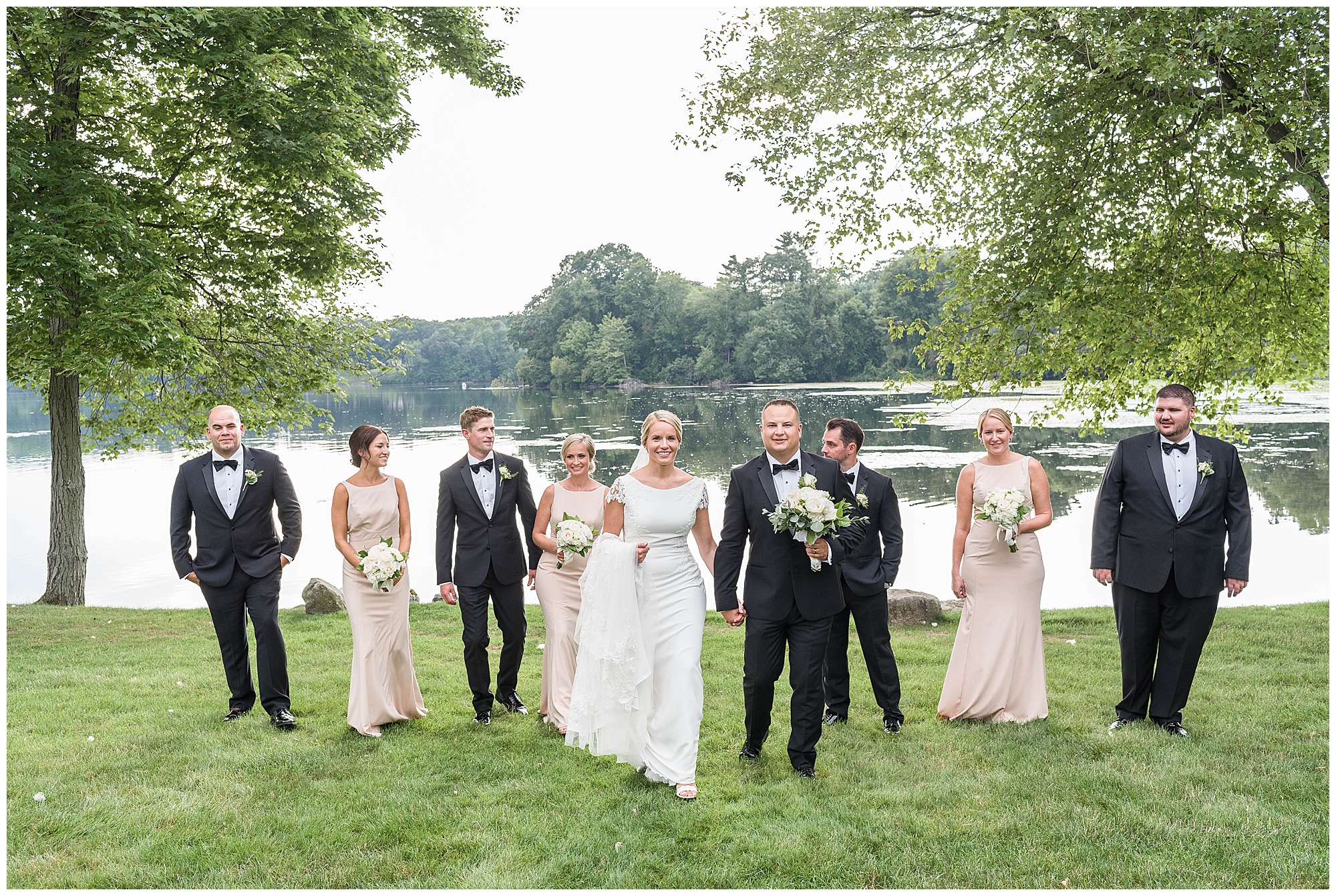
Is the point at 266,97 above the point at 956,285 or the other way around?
above

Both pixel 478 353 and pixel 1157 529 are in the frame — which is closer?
pixel 1157 529

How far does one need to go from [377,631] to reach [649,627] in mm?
2292

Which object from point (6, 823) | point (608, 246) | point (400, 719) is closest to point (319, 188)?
point (400, 719)

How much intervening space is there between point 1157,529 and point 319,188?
11405 mm

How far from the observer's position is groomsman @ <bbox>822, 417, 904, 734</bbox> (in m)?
6.48

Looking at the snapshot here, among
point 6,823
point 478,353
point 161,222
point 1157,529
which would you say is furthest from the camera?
point 478,353

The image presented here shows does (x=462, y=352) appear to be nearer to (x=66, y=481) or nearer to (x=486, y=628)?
(x=66, y=481)

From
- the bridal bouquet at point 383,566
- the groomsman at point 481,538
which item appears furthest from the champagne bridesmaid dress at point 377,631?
the groomsman at point 481,538

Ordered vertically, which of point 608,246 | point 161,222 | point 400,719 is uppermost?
point 608,246

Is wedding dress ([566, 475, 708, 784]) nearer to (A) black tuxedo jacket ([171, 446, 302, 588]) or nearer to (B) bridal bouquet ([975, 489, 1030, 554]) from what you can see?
(B) bridal bouquet ([975, 489, 1030, 554])

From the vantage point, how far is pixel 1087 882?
4176mm

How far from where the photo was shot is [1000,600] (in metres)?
6.57

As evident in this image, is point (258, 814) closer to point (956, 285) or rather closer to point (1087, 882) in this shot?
point (1087, 882)

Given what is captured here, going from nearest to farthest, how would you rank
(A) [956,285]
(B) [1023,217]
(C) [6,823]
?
(C) [6,823], (B) [1023,217], (A) [956,285]
